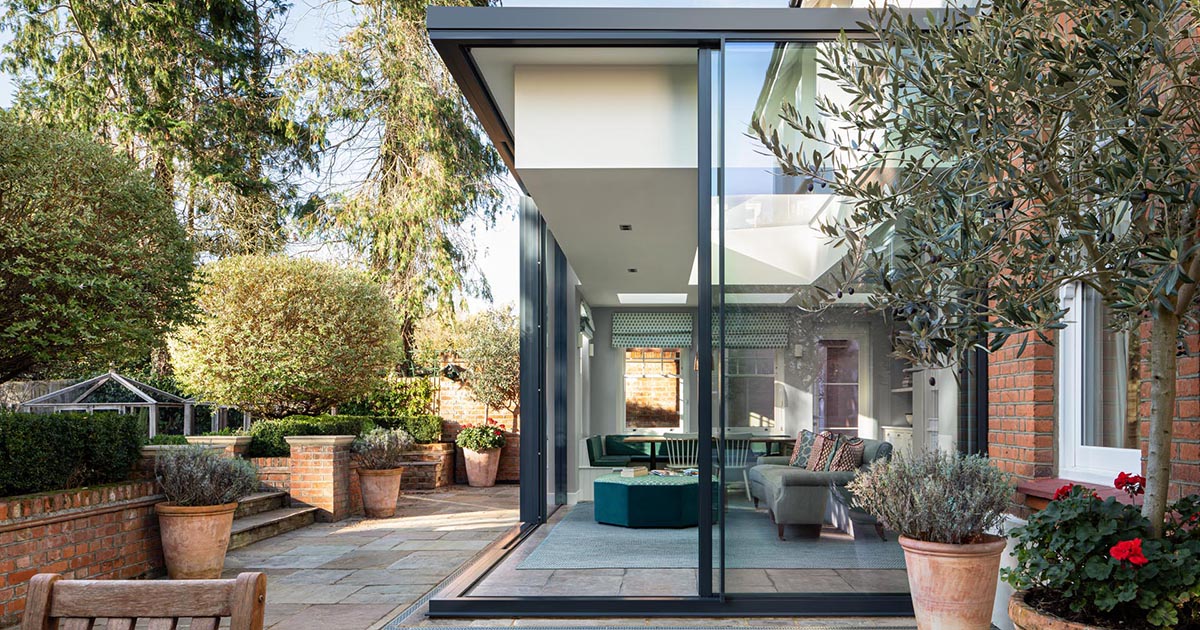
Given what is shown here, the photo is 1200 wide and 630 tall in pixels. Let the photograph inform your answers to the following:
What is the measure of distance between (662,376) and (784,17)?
8.21 m

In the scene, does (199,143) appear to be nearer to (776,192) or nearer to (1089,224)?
(776,192)

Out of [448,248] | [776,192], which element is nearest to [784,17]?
[776,192]

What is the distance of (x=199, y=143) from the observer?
13.7 meters

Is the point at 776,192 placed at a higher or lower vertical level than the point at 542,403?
higher

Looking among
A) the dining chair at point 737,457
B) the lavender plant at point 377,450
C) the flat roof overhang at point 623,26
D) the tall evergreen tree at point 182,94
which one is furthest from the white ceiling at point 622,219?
the tall evergreen tree at point 182,94

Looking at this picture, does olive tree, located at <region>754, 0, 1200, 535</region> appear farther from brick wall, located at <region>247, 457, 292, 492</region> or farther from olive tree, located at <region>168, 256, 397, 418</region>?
olive tree, located at <region>168, 256, 397, 418</region>

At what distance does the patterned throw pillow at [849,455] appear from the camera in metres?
4.84

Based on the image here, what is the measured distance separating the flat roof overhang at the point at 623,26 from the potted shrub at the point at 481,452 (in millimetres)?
8520

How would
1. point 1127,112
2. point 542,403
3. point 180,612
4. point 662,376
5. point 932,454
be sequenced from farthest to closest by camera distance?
point 662,376, point 542,403, point 932,454, point 1127,112, point 180,612

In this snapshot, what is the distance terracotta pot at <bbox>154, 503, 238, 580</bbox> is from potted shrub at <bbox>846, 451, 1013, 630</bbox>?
4452 mm

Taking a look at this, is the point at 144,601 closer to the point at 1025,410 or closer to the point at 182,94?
the point at 1025,410

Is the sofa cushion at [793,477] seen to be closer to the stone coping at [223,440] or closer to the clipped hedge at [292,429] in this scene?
the clipped hedge at [292,429]

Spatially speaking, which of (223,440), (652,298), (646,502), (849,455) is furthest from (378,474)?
(849,455)

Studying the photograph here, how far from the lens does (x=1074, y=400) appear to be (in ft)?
14.1
